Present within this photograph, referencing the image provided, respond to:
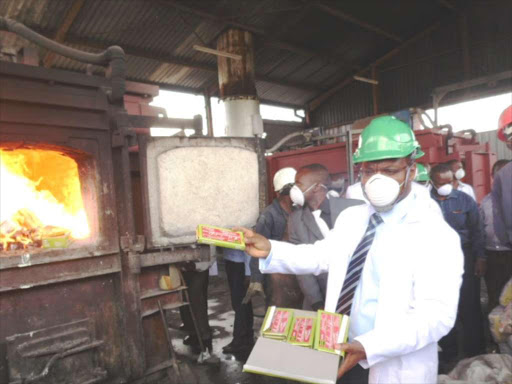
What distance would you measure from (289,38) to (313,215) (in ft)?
38.1

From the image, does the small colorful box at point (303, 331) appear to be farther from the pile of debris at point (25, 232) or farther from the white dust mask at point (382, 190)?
the pile of debris at point (25, 232)

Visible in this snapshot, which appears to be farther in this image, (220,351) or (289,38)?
(289,38)

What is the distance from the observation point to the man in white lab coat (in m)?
1.55

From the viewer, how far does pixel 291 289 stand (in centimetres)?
373

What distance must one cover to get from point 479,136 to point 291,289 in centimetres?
1339

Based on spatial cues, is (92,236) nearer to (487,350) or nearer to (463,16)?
(487,350)

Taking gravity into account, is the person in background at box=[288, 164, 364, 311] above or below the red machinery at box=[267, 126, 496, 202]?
below

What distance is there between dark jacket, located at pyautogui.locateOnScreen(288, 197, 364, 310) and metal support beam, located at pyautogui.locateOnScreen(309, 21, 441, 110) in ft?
50.2

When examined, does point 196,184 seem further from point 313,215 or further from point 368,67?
point 368,67

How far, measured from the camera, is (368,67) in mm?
17203

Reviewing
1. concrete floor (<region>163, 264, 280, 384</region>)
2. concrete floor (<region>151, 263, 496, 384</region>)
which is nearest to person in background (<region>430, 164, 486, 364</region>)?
concrete floor (<region>151, 263, 496, 384</region>)

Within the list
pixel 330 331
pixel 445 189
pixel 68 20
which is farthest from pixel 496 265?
pixel 68 20

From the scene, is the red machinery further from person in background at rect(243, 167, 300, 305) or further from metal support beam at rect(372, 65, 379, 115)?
metal support beam at rect(372, 65, 379, 115)

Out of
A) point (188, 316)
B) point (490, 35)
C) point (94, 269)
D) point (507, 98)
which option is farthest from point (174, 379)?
point (490, 35)
